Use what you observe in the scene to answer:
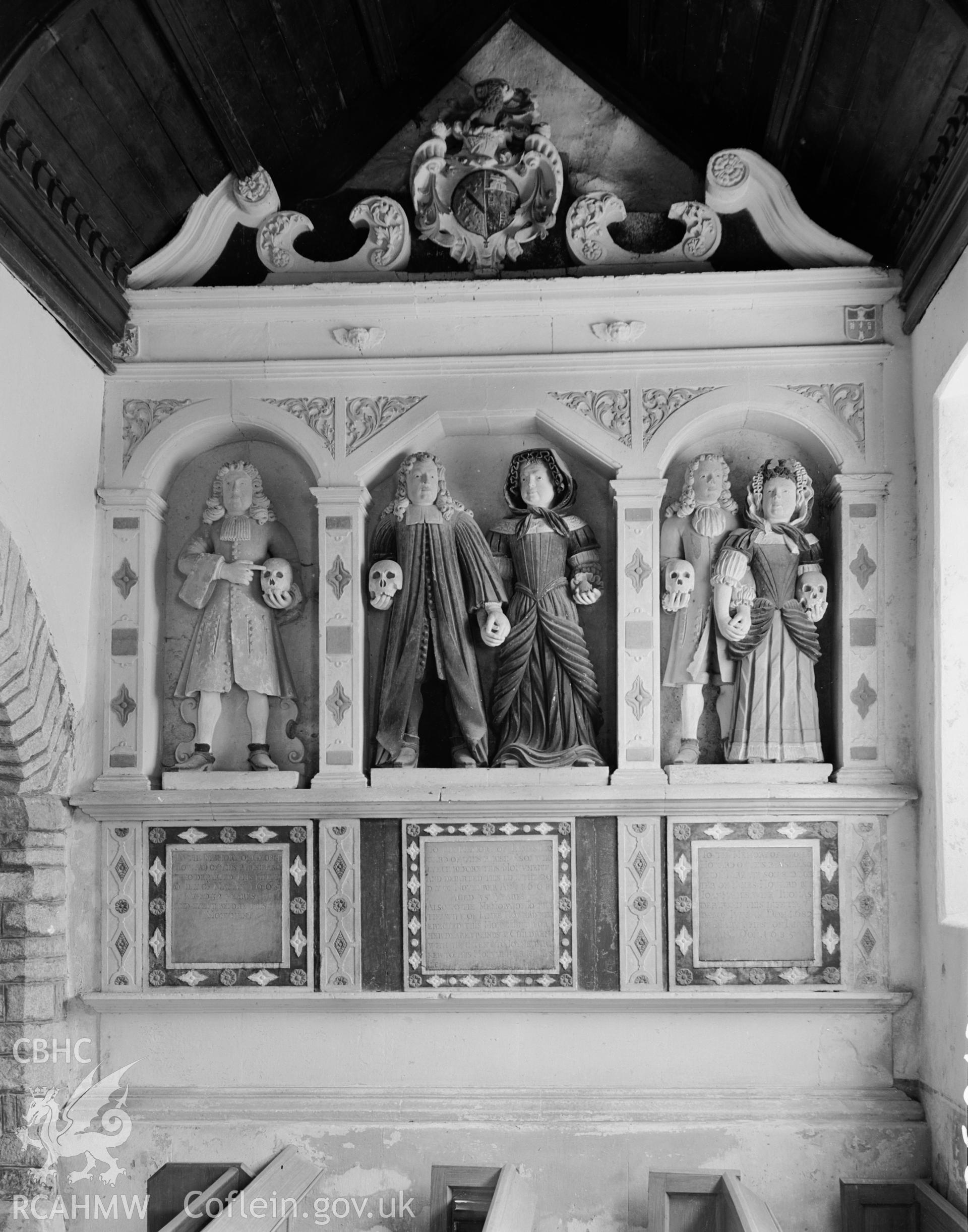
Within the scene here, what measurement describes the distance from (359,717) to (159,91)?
8.82 ft

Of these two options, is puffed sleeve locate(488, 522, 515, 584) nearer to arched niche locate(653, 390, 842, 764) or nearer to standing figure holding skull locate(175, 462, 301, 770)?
arched niche locate(653, 390, 842, 764)

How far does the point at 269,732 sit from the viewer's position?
20.1 ft

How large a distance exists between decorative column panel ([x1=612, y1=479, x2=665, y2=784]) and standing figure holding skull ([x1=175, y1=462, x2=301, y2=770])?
143 centimetres

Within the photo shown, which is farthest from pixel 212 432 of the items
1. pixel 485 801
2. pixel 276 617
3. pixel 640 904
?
pixel 640 904

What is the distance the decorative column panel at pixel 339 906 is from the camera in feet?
19.1

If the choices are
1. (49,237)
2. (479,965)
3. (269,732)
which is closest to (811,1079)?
(479,965)

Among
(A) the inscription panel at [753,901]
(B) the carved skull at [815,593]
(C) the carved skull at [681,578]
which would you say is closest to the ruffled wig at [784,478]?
(B) the carved skull at [815,593]

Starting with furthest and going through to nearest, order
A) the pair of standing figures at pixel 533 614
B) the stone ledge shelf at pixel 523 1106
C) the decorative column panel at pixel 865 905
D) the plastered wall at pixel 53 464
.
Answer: the pair of standing figures at pixel 533 614
the decorative column panel at pixel 865 905
the stone ledge shelf at pixel 523 1106
the plastered wall at pixel 53 464

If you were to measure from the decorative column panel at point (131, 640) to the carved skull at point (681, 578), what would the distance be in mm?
2244

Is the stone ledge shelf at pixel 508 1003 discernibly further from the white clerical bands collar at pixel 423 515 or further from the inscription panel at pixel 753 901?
the white clerical bands collar at pixel 423 515

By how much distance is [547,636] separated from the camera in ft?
19.7

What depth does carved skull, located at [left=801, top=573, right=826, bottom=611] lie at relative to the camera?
19.3ft

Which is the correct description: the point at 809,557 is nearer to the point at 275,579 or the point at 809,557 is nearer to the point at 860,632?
the point at 860,632

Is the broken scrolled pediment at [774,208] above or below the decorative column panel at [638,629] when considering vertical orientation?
above
